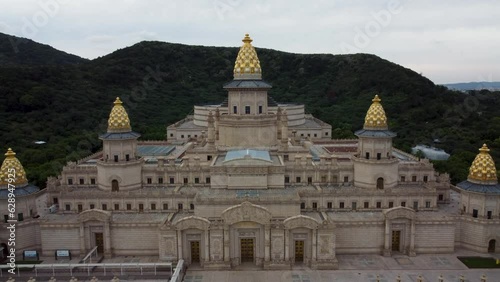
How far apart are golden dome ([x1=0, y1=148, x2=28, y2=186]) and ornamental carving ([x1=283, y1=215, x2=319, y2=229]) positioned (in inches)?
910

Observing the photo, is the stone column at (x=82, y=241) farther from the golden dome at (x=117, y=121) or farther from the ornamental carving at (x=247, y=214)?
the ornamental carving at (x=247, y=214)

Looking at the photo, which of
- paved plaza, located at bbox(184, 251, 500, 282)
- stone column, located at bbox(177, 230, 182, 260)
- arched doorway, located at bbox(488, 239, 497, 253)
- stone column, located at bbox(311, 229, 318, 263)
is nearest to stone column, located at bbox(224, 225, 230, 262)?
paved plaza, located at bbox(184, 251, 500, 282)

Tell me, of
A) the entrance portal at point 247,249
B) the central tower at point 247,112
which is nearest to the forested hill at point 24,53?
the central tower at point 247,112

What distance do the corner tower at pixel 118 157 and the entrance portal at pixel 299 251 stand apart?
17.1m

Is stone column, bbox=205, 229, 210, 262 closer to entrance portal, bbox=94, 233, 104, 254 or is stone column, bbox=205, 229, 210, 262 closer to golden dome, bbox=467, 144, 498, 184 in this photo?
entrance portal, bbox=94, 233, 104, 254

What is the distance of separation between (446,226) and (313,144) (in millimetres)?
23588

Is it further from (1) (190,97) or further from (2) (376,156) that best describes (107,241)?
(1) (190,97)

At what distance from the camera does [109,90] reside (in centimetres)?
10188

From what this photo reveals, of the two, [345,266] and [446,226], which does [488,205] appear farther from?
[345,266]

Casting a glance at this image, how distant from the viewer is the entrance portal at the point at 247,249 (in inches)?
1323

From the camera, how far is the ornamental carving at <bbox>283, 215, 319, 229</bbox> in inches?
1291

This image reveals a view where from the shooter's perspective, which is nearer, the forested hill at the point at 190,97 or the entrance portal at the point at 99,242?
the entrance portal at the point at 99,242

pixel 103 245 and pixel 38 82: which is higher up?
pixel 38 82

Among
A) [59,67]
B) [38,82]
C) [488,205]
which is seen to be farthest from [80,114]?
[488,205]
